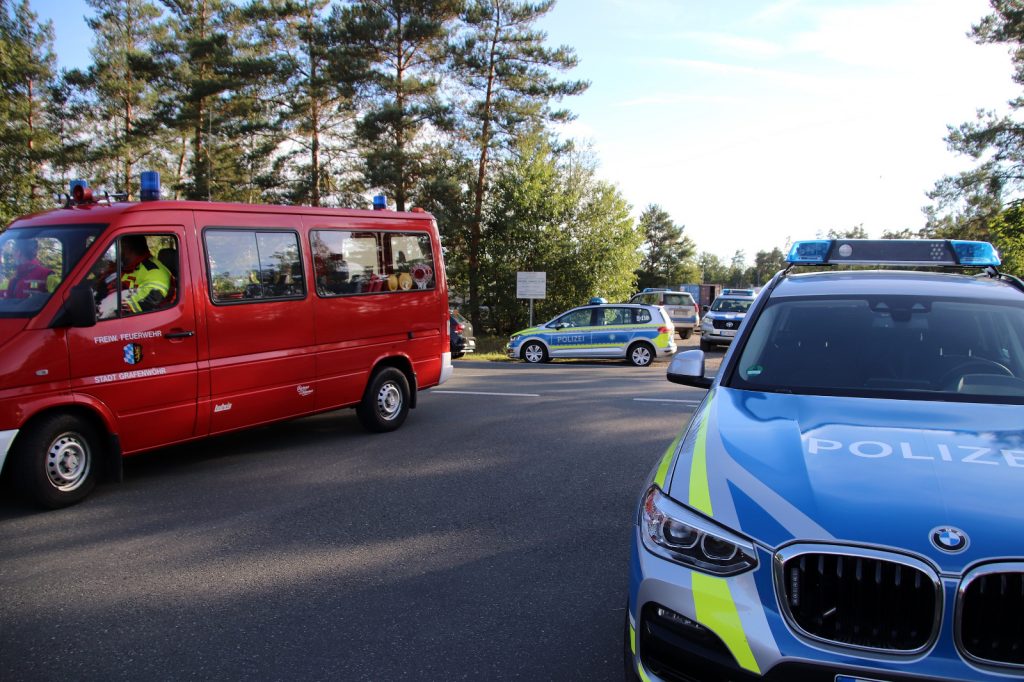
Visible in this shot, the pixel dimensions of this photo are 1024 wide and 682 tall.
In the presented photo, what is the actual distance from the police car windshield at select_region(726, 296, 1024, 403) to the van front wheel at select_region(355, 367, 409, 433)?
5.07 metres

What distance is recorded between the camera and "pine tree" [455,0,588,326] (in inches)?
1110

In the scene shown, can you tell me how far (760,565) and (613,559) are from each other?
89.2 inches

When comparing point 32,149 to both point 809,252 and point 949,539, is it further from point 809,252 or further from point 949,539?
point 949,539

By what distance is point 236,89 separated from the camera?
2784 cm

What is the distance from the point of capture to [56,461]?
5.32 m

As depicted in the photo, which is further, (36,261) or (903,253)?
(36,261)

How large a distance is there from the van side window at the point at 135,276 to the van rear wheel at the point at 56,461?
2.97ft

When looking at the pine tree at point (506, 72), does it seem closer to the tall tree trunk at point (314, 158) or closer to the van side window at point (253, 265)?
the tall tree trunk at point (314, 158)

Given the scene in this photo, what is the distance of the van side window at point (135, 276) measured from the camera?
18.2ft

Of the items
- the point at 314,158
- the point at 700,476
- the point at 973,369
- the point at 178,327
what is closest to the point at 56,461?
the point at 178,327

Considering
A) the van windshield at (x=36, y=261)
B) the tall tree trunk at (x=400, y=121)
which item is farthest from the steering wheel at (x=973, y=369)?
the tall tree trunk at (x=400, y=121)

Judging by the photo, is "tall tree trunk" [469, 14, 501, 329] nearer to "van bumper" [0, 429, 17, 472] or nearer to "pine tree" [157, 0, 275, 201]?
"pine tree" [157, 0, 275, 201]

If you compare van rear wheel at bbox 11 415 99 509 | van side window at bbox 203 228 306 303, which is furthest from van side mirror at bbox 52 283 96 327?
van side window at bbox 203 228 306 303

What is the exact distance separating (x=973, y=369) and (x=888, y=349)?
14.6 inches
